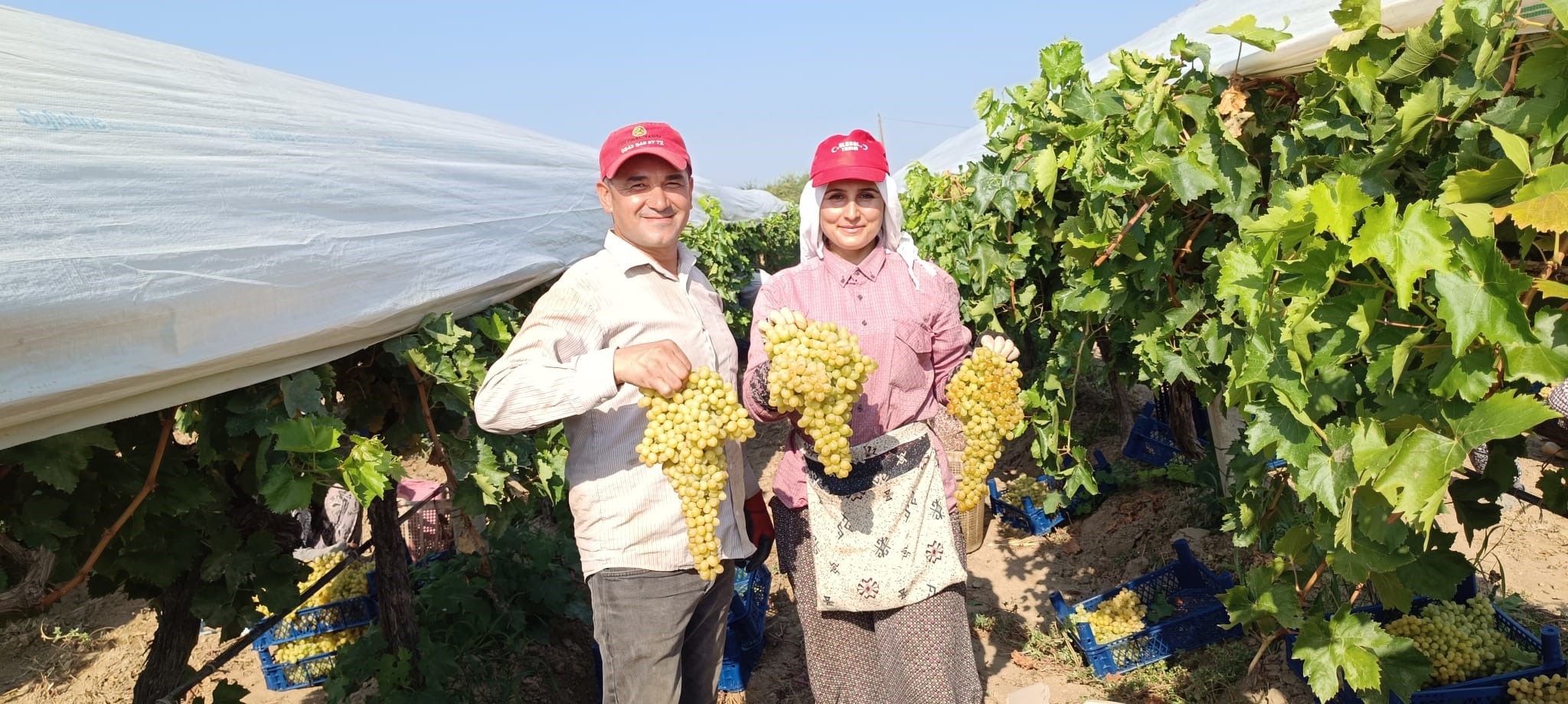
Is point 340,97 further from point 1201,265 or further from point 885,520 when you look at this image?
point 1201,265

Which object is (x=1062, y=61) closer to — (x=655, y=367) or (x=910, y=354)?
(x=910, y=354)

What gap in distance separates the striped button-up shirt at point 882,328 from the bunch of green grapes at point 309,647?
10.1 feet

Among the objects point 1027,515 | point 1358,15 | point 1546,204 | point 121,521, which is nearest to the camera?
point 1546,204

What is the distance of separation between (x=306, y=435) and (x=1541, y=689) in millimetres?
3755

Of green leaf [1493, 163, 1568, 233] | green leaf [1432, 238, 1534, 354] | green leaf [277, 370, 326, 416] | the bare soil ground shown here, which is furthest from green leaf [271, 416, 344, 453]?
the bare soil ground

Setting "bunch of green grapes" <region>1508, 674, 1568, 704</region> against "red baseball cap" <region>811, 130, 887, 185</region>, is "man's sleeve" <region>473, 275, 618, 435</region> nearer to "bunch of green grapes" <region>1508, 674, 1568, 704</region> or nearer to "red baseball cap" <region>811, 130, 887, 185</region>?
"red baseball cap" <region>811, 130, 887, 185</region>

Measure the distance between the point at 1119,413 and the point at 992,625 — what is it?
3381 mm

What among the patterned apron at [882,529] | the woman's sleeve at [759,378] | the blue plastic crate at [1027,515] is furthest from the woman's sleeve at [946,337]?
the blue plastic crate at [1027,515]

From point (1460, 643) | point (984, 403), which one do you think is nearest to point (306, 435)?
point (984, 403)

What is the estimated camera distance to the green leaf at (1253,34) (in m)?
2.16

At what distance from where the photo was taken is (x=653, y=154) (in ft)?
7.41

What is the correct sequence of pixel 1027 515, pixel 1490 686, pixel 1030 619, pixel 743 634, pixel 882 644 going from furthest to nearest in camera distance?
1. pixel 1027 515
2. pixel 1030 619
3. pixel 743 634
4. pixel 1490 686
5. pixel 882 644

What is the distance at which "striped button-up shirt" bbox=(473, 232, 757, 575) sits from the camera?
215 centimetres

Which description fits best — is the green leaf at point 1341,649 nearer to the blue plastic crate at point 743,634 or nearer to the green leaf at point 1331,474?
the green leaf at point 1331,474
